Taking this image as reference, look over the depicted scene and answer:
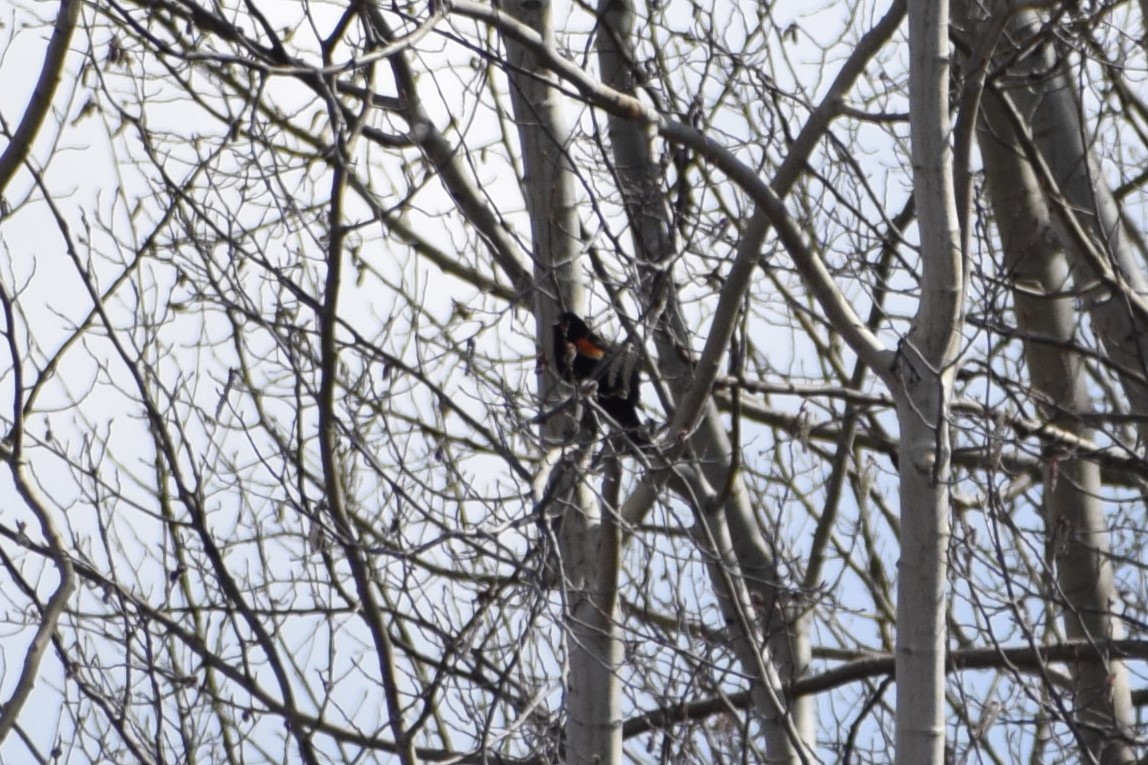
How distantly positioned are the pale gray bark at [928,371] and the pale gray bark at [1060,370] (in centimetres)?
141

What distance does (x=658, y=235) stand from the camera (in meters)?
4.37

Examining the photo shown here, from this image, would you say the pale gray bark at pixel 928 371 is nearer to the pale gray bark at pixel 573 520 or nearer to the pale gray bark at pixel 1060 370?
the pale gray bark at pixel 573 520

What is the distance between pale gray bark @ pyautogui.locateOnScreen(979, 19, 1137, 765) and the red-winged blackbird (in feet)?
4.43

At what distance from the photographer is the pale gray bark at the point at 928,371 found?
3051 millimetres

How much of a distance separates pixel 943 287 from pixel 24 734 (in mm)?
2585

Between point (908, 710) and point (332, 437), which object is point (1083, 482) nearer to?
point (908, 710)

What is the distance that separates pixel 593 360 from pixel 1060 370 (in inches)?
65.5

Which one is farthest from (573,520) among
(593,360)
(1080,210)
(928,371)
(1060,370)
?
(1060,370)

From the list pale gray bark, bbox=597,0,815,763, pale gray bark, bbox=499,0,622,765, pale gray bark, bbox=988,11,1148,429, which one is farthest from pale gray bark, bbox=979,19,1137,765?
pale gray bark, bbox=499,0,622,765

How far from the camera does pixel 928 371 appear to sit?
122 inches

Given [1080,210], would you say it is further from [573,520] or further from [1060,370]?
[573,520]

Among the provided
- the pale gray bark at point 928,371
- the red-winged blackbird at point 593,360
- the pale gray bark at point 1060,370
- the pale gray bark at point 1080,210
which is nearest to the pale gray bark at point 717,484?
the red-winged blackbird at point 593,360

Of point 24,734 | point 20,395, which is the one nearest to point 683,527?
point 20,395

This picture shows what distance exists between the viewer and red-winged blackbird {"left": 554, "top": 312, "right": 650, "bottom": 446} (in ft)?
10.9
